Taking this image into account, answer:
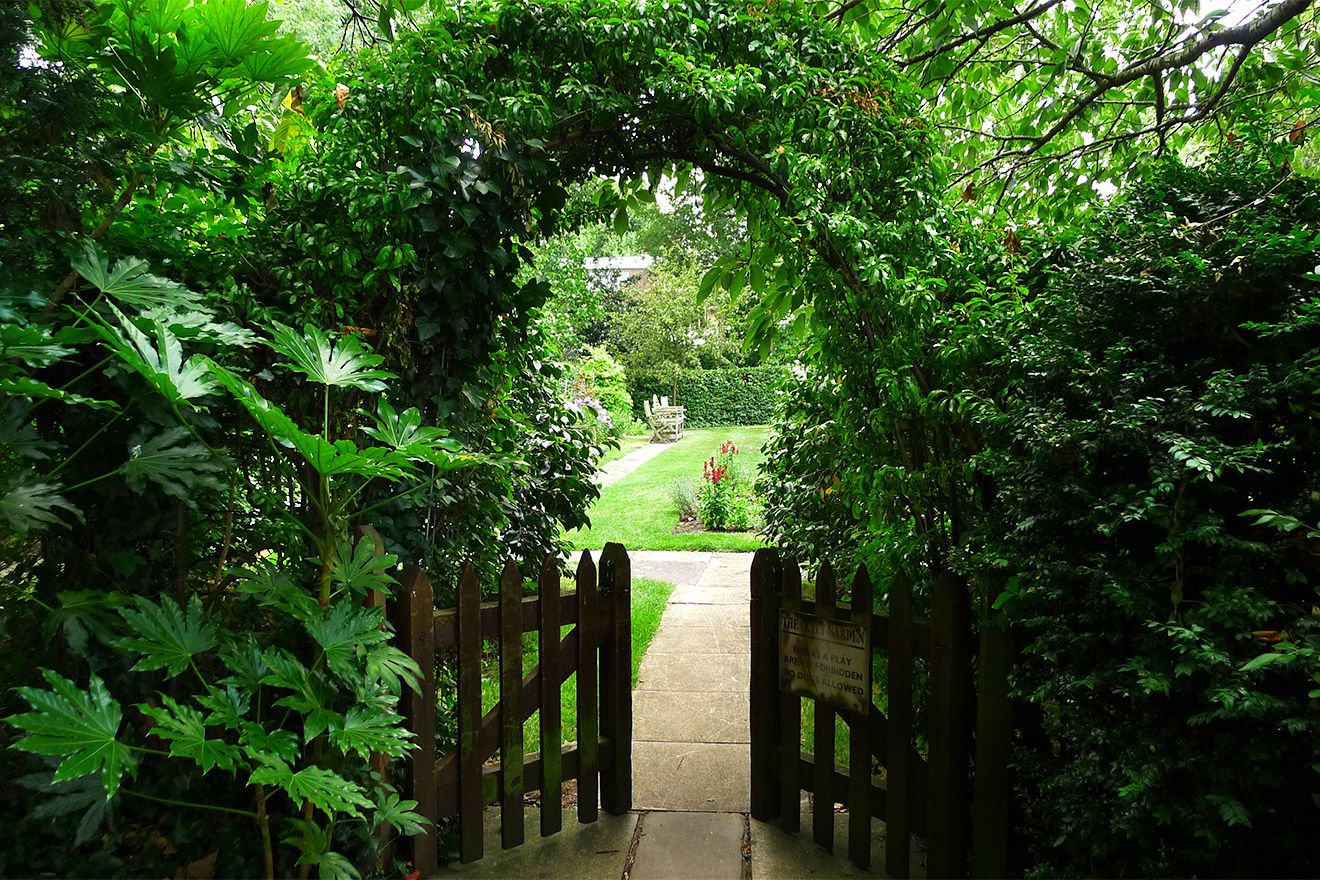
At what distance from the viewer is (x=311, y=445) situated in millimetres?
1890

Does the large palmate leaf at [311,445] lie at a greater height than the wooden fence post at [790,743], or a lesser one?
greater

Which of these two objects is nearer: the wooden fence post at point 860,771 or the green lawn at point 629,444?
the wooden fence post at point 860,771

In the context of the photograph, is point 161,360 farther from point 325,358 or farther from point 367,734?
point 367,734

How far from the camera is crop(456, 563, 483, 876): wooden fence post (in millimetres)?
2770

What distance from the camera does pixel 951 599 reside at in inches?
99.7

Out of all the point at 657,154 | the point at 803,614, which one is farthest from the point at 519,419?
the point at 803,614

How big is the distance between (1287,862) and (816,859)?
167 cm

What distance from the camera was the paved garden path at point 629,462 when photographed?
1405 cm

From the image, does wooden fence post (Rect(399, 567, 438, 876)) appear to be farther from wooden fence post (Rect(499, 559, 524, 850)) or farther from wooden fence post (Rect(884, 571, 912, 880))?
wooden fence post (Rect(884, 571, 912, 880))

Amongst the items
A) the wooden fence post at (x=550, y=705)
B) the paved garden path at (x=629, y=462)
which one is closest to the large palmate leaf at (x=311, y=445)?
the wooden fence post at (x=550, y=705)

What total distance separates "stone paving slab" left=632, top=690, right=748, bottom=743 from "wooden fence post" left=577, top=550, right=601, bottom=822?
34.7 inches

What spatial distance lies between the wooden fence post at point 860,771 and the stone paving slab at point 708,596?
3.50 meters

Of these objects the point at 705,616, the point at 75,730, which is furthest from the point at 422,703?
the point at 705,616

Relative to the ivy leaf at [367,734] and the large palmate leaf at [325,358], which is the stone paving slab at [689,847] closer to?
the ivy leaf at [367,734]
